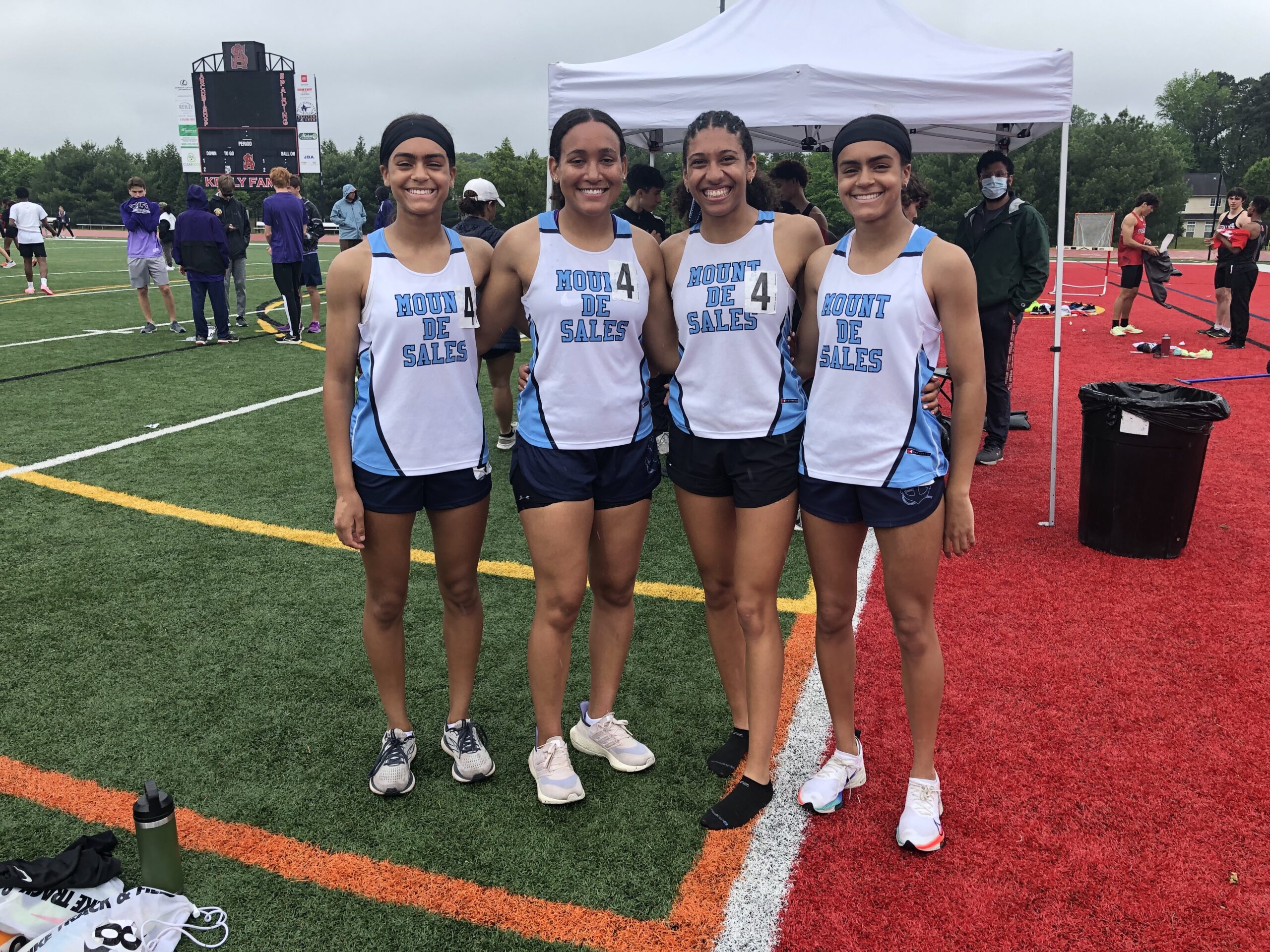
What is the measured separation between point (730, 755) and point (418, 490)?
1366mm

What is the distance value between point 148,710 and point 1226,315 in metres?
16.9

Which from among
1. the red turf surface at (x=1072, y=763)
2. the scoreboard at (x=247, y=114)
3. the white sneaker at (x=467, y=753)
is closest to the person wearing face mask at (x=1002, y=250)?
the red turf surface at (x=1072, y=763)

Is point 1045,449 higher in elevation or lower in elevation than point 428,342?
lower

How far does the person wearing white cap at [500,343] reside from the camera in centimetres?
607

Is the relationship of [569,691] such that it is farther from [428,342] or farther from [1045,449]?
[1045,449]

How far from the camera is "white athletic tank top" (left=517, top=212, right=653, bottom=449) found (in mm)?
2539

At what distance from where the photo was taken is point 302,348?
37.6 ft

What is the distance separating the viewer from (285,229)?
36.2ft

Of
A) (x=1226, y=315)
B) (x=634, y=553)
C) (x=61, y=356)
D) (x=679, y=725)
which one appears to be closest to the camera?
(x=634, y=553)

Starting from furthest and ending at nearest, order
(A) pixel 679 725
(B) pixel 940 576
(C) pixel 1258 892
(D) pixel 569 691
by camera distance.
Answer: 1. (B) pixel 940 576
2. (D) pixel 569 691
3. (A) pixel 679 725
4. (C) pixel 1258 892

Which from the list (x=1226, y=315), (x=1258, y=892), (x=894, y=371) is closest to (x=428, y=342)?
(x=894, y=371)

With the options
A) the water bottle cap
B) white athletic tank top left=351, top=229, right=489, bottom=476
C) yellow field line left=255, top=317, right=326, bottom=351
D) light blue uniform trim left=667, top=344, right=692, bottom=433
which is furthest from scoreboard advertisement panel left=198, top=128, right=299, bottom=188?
the water bottle cap

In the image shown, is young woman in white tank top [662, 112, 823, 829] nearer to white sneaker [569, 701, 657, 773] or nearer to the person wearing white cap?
white sneaker [569, 701, 657, 773]

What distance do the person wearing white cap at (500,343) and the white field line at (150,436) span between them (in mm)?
2683
